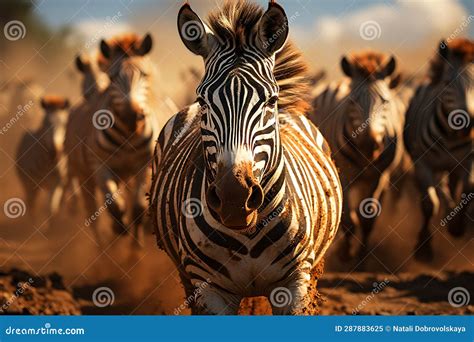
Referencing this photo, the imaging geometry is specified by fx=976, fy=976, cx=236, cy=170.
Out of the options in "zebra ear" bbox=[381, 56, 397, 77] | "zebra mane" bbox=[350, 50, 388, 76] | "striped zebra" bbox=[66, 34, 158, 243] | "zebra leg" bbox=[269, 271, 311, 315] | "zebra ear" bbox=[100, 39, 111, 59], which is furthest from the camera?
"zebra mane" bbox=[350, 50, 388, 76]

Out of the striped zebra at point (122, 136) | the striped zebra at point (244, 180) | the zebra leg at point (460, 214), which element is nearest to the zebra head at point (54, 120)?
the striped zebra at point (122, 136)

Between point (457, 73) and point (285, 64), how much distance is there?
22.0 feet

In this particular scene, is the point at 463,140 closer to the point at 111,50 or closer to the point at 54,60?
the point at 111,50

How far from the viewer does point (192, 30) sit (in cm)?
610

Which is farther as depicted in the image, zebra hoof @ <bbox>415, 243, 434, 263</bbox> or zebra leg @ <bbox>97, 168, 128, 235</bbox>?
zebra hoof @ <bbox>415, 243, 434, 263</bbox>

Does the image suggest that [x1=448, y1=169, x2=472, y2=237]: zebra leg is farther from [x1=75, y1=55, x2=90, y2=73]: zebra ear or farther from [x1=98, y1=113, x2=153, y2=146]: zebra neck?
[x1=75, y1=55, x2=90, y2=73]: zebra ear

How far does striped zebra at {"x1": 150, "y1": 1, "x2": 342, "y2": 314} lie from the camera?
18.8 feet

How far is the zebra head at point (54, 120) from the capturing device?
15.2 meters

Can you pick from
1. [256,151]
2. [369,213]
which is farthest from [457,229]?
[256,151]

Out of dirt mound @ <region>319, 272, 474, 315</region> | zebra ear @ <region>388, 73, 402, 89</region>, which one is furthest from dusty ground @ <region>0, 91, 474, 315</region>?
zebra ear @ <region>388, 73, 402, 89</region>

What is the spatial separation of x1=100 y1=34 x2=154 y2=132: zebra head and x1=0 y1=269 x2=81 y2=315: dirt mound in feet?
9.07

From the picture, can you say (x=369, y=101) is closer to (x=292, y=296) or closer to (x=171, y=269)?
(x=171, y=269)

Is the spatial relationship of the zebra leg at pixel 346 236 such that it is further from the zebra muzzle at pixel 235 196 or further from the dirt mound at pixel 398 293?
the zebra muzzle at pixel 235 196

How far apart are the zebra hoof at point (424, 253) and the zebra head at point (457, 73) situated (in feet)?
6.03
